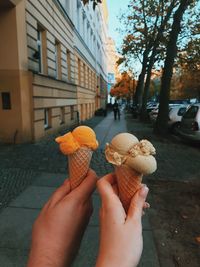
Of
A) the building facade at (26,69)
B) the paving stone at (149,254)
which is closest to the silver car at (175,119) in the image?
the building facade at (26,69)

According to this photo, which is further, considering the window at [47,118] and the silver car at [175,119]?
the silver car at [175,119]

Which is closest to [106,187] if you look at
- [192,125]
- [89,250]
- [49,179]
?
[89,250]

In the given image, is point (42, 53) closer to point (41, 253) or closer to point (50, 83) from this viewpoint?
point (50, 83)

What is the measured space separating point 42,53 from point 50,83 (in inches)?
54.8

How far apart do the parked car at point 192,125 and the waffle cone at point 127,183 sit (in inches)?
420

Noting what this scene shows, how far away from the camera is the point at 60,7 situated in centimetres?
1510

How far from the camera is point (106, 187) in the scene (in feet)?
4.01

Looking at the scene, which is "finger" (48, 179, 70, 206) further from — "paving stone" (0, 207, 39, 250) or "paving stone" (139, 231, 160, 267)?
"paving stone" (0, 207, 39, 250)

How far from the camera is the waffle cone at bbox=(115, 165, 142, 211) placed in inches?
47.4

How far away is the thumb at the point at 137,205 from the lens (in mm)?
1138

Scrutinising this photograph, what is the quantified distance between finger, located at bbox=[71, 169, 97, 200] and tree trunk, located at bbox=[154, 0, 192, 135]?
12.2 m

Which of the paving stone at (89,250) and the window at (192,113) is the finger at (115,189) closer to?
the paving stone at (89,250)

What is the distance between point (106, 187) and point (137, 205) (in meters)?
0.15

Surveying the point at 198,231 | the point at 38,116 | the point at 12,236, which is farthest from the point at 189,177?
the point at 38,116
